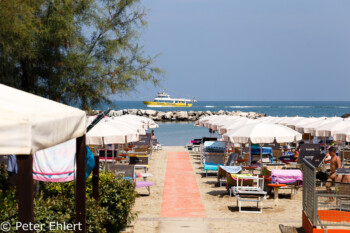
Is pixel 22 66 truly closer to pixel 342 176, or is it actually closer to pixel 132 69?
pixel 132 69

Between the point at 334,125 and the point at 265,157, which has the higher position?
the point at 334,125

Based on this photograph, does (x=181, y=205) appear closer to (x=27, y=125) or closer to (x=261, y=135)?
(x=261, y=135)

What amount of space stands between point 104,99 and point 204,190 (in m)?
3.87

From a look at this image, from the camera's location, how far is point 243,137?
14.5 meters

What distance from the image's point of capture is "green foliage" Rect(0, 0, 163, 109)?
12.8 metres

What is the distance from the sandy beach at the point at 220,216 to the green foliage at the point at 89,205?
0.60m

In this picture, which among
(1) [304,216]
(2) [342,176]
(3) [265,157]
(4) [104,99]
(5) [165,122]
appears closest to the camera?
(1) [304,216]

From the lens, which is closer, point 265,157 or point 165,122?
point 265,157

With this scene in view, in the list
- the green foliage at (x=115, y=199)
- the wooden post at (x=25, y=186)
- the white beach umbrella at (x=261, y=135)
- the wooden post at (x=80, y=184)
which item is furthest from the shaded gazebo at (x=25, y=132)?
the white beach umbrella at (x=261, y=135)

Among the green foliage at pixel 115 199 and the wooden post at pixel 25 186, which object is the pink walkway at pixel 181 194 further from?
the wooden post at pixel 25 186

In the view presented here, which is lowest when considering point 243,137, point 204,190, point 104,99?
point 204,190

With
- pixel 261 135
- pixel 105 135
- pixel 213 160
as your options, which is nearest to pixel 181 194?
pixel 105 135

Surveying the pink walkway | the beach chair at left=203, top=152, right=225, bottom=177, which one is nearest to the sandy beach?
the pink walkway

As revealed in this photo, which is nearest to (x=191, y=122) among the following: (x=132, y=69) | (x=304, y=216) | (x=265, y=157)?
(x=265, y=157)
